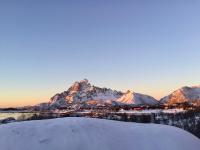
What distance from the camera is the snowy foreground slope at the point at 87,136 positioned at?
51.1ft

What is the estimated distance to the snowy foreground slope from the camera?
51.1 ft

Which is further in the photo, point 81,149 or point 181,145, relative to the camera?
point 181,145

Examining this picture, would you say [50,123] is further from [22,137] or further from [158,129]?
[158,129]

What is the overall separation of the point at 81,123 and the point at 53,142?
1.82 meters

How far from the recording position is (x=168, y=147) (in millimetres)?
17203

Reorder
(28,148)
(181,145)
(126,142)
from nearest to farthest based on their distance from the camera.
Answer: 1. (28,148)
2. (126,142)
3. (181,145)

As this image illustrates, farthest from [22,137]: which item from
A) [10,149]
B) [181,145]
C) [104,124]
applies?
[181,145]

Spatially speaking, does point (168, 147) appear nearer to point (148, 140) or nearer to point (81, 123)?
point (148, 140)

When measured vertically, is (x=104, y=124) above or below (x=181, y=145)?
above

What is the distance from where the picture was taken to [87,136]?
16156mm

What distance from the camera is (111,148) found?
635 inches

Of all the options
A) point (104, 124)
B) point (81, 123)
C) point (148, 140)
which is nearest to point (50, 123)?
point (81, 123)

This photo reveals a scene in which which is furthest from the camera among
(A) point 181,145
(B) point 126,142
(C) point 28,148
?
(A) point 181,145

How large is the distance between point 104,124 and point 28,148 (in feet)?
12.4
